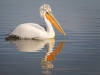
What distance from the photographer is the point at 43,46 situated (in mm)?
10016

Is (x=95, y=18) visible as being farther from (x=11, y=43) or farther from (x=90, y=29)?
(x=11, y=43)

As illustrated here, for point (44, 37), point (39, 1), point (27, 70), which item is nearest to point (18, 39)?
point (44, 37)

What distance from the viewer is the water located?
7409 mm

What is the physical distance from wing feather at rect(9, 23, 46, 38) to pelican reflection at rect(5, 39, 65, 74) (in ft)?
0.73

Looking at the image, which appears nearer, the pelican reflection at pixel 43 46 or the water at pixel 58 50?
the water at pixel 58 50

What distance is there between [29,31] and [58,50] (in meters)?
1.99

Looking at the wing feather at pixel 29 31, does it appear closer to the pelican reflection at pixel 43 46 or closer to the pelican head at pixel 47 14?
the pelican reflection at pixel 43 46

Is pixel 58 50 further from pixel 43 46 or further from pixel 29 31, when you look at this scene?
pixel 29 31

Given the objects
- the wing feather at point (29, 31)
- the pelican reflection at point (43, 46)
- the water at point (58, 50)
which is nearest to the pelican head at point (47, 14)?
the water at point (58, 50)

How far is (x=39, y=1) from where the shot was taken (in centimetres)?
2058

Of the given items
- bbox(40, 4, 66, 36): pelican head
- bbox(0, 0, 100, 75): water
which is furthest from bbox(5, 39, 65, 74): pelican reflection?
bbox(40, 4, 66, 36): pelican head

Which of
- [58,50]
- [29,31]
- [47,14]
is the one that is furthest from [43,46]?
[47,14]

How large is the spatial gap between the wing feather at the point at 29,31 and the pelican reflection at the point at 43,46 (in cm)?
22

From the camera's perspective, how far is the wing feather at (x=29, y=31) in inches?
440
